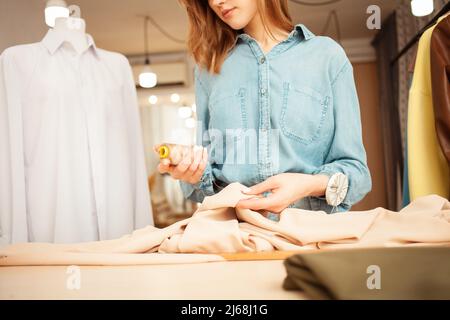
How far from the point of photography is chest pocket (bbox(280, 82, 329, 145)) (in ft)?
1.88

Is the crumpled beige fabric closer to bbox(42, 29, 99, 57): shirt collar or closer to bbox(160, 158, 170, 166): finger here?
bbox(160, 158, 170, 166): finger

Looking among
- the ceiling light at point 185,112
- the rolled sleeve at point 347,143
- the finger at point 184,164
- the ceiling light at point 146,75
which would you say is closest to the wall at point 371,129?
the rolled sleeve at point 347,143

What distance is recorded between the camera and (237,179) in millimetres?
608

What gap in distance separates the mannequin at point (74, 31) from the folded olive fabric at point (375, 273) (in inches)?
25.7

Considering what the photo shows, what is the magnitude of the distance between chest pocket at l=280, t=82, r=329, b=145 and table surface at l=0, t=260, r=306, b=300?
214 millimetres

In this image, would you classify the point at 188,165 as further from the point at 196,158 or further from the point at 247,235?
the point at 247,235

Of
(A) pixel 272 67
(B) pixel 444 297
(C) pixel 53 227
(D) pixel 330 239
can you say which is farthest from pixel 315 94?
(C) pixel 53 227

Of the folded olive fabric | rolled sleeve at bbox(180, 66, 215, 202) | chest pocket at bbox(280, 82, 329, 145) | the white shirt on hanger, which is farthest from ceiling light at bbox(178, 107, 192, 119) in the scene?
the folded olive fabric

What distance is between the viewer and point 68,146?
0.83 m

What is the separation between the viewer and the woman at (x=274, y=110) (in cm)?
56

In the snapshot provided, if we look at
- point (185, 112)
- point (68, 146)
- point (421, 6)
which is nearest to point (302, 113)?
point (421, 6)

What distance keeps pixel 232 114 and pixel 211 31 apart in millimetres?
130

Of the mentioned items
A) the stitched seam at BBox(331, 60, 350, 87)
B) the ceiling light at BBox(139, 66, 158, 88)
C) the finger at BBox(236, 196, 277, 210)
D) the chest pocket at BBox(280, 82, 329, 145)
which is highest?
the ceiling light at BBox(139, 66, 158, 88)

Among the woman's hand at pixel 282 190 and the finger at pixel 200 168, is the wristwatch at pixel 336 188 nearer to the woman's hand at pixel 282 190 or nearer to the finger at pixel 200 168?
the woman's hand at pixel 282 190
